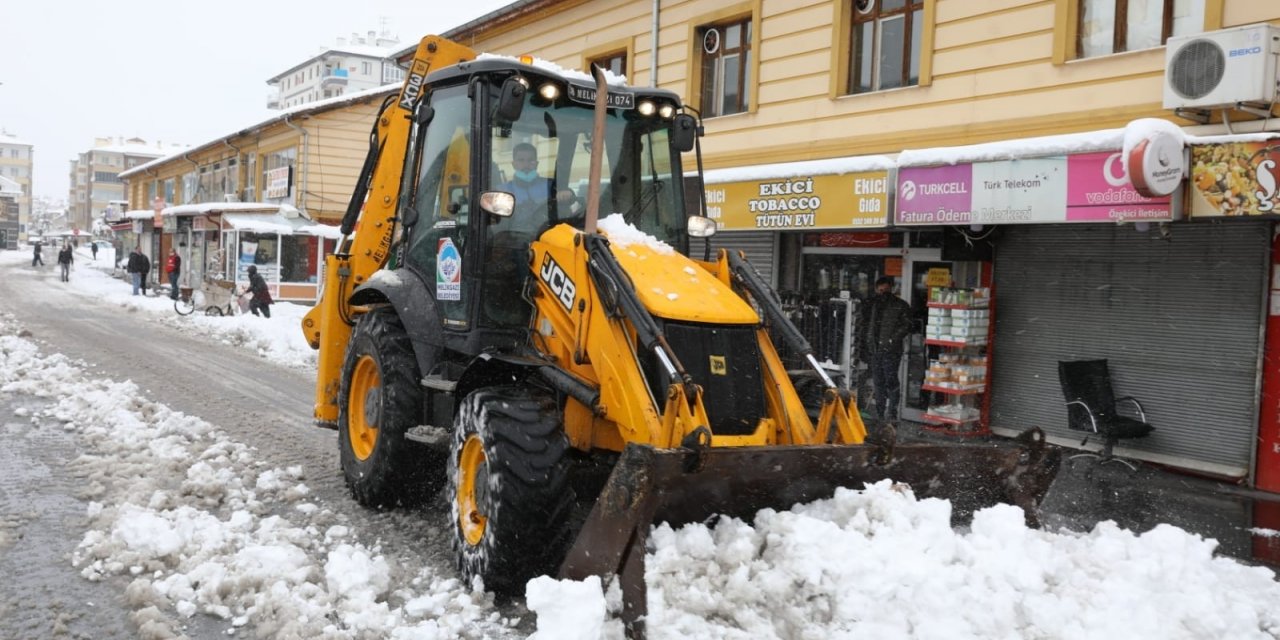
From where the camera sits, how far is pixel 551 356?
541 cm

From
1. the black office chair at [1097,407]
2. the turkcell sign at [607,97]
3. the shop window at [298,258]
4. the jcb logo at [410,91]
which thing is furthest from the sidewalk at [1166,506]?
the shop window at [298,258]

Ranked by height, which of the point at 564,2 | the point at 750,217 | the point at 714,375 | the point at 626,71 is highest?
the point at 564,2

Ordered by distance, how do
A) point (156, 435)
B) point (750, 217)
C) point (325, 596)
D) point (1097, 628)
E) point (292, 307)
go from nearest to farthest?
point (1097, 628), point (325, 596), point (156, 435), point (750, 217), point (292, 307)

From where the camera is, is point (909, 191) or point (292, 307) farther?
point (292, 307)

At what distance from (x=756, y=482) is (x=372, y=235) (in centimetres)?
387

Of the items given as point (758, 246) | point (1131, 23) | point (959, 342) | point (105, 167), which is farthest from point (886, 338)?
point (105, 167)

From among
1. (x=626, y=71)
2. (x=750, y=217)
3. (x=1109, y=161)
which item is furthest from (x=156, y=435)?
(x=626, y=71)

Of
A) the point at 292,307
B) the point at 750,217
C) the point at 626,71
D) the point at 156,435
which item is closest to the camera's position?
the point at 156,435

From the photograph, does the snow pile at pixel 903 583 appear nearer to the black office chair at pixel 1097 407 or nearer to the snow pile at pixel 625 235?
the snow pile at pixel 625 235

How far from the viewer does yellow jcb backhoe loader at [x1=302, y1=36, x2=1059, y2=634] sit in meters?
4.56

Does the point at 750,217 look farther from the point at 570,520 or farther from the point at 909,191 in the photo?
the point at 570,520

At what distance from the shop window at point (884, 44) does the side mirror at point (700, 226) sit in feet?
19.2

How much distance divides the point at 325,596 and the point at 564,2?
42.2ft

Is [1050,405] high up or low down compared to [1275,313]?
down
